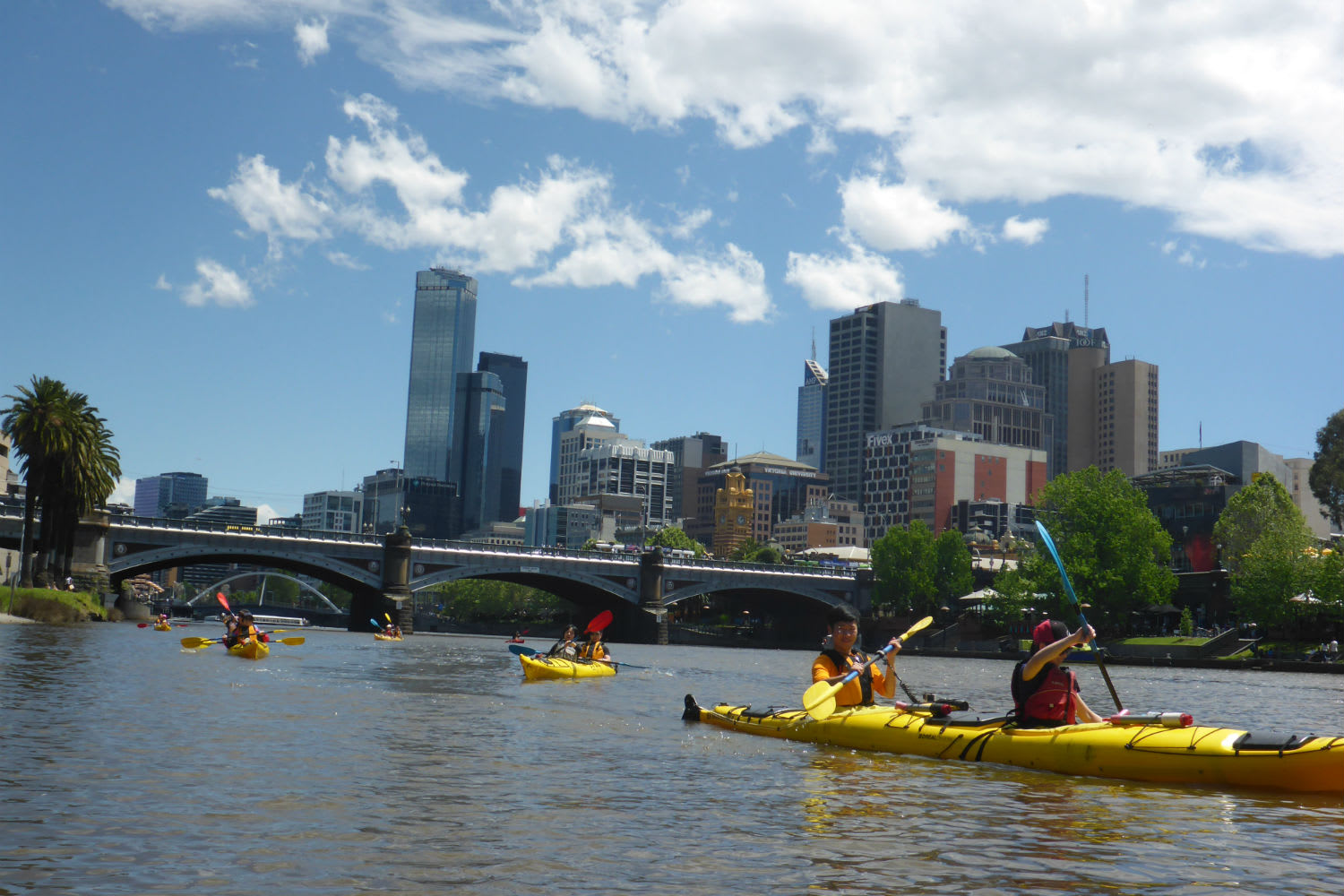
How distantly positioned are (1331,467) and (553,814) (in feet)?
315

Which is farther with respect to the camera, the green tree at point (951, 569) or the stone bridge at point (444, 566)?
the green tree at point (951, 569)

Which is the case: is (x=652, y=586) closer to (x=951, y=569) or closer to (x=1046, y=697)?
(x=951, y=569)

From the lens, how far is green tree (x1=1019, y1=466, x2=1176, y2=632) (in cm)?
7944

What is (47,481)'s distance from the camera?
221 ft

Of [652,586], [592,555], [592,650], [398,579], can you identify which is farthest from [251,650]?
[592,555]

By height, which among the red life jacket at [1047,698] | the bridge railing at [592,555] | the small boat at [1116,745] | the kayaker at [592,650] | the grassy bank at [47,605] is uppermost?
the bridge railing at [592,555]

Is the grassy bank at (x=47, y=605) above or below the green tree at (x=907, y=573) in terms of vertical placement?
below

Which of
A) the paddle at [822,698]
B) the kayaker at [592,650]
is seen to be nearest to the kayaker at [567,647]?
the kayaker at [592,650]

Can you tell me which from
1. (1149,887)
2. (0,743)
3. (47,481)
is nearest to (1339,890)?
(1149,887)

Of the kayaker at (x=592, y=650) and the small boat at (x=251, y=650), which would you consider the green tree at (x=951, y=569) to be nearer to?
the kayaker at (x=592, y=650)

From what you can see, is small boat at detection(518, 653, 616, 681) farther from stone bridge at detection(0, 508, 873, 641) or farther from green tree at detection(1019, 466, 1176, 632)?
stone bridge at detection(0, 508, 873, 641)

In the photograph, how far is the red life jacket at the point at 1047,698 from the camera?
1662 centimetres

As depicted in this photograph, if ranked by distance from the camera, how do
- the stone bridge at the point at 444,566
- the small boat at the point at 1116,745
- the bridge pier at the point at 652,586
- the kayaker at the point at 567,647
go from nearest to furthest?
the small boat at the point at 1116,745
the kayaker at the point at 567,647
the stone bridge at the point at 444,566
the bridge pier at the point at 652,586

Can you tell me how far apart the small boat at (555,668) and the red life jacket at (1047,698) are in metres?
21.4
